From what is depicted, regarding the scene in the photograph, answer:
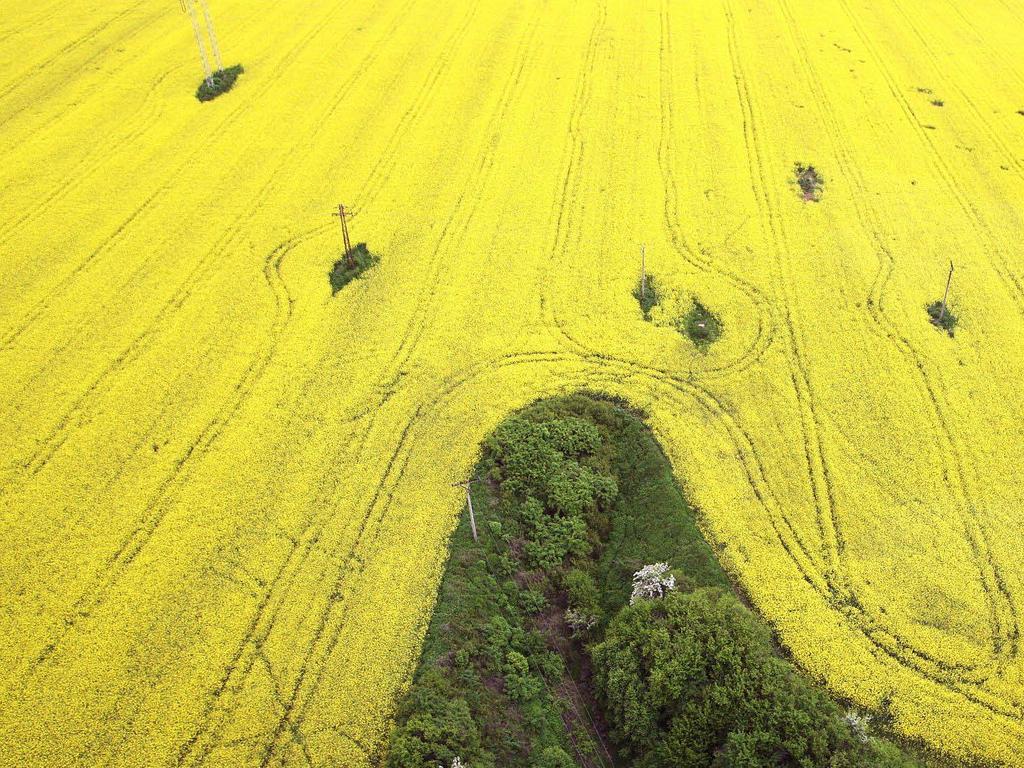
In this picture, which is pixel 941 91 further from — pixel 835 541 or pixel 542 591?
pixel 542 591

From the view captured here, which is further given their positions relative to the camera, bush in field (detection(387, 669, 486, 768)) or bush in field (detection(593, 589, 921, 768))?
bush in field (detection(387, 669, 486, 768))

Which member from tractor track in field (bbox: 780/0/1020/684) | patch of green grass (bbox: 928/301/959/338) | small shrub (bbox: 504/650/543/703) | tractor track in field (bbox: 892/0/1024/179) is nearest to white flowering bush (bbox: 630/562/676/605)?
small shrub (bbox: 504/650/543/703)

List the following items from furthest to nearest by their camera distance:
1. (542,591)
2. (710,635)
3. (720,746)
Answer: (542,591)
(710,635)
(720,746)

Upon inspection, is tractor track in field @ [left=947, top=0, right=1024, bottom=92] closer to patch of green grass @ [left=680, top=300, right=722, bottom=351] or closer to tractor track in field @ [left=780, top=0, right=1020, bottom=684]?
tractor track in field @ [left=780, top=0, right=1020, bottom=684]

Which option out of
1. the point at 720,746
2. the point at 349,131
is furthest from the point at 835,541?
the point at 349,131

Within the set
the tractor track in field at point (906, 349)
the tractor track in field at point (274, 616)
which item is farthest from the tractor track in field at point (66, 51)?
the tractor track in field at point (906, 349)
